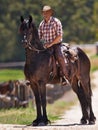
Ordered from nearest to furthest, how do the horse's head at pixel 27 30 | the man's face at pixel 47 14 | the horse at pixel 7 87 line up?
the horse's head at pixel 27 30, the man's face at pixel 47 14, the horse at pixel 7 87

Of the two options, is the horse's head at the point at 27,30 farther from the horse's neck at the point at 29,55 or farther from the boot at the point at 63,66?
the boot at the point at 63,66

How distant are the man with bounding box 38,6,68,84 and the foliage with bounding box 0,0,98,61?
7008cm

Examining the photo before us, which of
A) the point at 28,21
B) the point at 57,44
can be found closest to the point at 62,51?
the point at 57,44

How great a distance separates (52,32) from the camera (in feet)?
46.9

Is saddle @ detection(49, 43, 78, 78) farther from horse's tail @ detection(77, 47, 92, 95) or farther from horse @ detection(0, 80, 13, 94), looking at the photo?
horse @ detection(0, 80, 13, 94)

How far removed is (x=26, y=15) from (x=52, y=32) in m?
75.1

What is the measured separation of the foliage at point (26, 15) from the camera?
91875 mm

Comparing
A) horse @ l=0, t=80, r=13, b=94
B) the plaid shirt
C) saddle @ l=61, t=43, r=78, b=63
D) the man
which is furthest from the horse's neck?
horse @ l=0, t=80, r=13, b=94

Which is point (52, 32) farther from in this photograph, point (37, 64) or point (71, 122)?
point (71, 122)

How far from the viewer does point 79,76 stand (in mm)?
15352

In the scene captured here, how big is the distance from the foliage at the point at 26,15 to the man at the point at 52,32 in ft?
230

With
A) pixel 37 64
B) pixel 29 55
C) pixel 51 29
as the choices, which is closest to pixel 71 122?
pixel 37 64

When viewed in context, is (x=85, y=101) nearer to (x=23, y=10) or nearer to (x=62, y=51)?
(x=62, y=51)

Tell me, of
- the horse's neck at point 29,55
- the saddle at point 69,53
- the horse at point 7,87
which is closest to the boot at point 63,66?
the saddle at point 69,53
